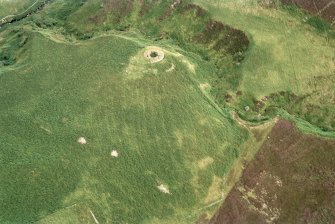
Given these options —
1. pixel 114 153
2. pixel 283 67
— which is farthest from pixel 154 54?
pixel 283 67

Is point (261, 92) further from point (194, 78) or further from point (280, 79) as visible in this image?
point (194, 78)

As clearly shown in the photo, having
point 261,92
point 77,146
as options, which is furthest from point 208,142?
point 77,146

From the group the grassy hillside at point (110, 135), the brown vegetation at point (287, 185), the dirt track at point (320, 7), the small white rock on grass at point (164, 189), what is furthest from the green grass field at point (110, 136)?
the dirt track at point (320, 7)

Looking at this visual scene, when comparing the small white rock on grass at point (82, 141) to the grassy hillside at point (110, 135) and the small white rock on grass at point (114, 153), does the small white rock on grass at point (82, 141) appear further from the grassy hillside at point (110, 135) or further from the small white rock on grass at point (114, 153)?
the small white rock on grass at point (114, 153)

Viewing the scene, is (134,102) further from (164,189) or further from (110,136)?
(164,189)

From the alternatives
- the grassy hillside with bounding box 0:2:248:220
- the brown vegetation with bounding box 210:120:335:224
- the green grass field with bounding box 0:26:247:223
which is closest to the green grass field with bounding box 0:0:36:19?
the grassy hillside with bounding box 0:2:248:220

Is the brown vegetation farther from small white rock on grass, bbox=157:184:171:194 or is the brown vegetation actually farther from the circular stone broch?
the circular stone broch
